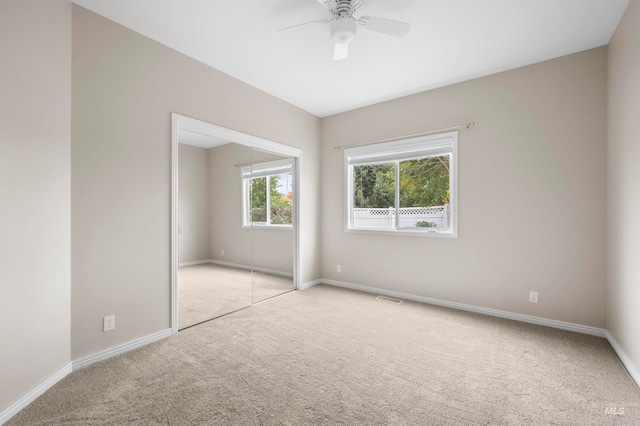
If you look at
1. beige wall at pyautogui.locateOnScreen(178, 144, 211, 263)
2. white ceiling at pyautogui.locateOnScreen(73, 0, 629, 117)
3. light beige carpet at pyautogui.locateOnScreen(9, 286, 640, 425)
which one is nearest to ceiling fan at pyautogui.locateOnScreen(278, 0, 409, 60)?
white ceiling at pyautogui.locateOnScreen(73, 0, 629, 117)

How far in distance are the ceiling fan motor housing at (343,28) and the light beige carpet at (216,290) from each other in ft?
8.62

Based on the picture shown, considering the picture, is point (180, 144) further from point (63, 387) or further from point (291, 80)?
point (63, 387)

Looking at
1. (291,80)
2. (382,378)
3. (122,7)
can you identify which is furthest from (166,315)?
(291,80)

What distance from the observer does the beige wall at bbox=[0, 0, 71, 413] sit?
1643 millimetres

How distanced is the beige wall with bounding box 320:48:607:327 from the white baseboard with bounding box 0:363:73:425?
11.5 ft

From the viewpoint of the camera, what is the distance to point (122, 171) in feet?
7.80

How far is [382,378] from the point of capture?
2.02 meters

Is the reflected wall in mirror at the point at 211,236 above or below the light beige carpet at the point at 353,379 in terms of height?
above

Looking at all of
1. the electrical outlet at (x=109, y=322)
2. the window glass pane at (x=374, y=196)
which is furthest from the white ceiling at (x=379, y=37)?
the electrical outlet at (x=109, y=322)

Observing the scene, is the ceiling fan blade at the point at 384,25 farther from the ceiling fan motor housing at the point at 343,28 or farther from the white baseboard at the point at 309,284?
the white baseboard at the point at 309,284

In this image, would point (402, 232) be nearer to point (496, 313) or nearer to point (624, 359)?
point (496, 313)

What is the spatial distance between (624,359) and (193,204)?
4.11 meters

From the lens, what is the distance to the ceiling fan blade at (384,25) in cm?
197

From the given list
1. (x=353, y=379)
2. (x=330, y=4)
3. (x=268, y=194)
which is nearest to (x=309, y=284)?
(x=268, y=194)
